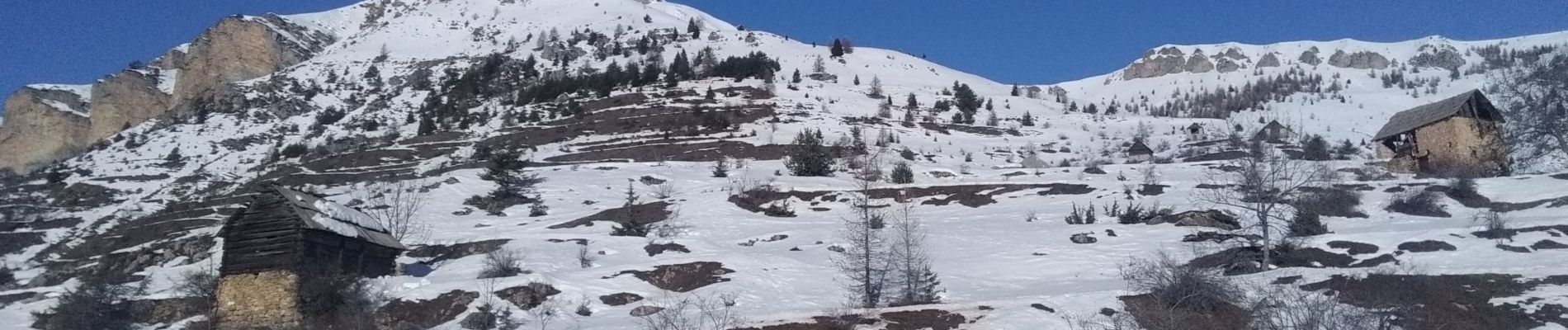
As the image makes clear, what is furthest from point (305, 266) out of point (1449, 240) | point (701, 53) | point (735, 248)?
point (701, 53)

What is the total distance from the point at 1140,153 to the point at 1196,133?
8625 mm

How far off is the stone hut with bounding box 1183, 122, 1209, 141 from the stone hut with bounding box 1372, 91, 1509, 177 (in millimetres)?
18024

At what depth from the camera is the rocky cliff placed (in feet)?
255

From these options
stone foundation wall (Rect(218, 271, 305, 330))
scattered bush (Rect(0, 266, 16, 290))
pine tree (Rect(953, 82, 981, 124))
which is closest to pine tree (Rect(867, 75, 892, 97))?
pine tree (Rect(953, 82, 981, 124))

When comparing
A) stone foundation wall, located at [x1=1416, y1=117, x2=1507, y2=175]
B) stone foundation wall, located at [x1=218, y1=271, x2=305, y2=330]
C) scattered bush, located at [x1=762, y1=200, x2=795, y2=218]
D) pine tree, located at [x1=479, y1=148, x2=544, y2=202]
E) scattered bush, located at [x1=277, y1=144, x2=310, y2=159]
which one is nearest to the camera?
stone foundation wall, located at [x1=218, y1=271, x2=305, y2=330]

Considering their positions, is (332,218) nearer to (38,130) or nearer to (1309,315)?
(1309,315)

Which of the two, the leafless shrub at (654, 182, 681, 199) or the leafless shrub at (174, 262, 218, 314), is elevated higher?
the leafless shrub at (654, 182, 681, 199)

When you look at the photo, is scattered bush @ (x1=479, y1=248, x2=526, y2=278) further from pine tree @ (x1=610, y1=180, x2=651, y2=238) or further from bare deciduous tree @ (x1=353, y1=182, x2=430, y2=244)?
pine tree @ (x1=610, y1=180, x2=651, y2=238)

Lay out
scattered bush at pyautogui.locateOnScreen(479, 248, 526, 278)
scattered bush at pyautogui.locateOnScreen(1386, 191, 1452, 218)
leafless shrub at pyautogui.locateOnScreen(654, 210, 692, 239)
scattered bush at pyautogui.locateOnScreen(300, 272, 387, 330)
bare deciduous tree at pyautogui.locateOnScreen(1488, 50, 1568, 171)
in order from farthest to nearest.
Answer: bare deciduous tree at pyautogui.locateOnScreen(1488, 50, 1568, 171) → leafless shrub at pyautogui.locateOnScreen(654, 210, 692, 239) → scattered bush at pyautogui.locateOnScreen(1386, 191, 1452, 218) → scattered bush at pyautogui.locateOnScreen(479, 248, 526, 278) → scattered bush at pyautogui.locateOnScreen(300, 272, 387, 330)

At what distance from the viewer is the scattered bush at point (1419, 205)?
28953 mm

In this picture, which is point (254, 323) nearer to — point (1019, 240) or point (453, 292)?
point (453, 292)

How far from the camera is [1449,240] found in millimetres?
24125

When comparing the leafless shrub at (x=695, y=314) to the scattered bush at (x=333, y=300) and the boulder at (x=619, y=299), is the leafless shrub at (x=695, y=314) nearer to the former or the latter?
the boulder at (x=619, y=299)

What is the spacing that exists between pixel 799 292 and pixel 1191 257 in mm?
9327
